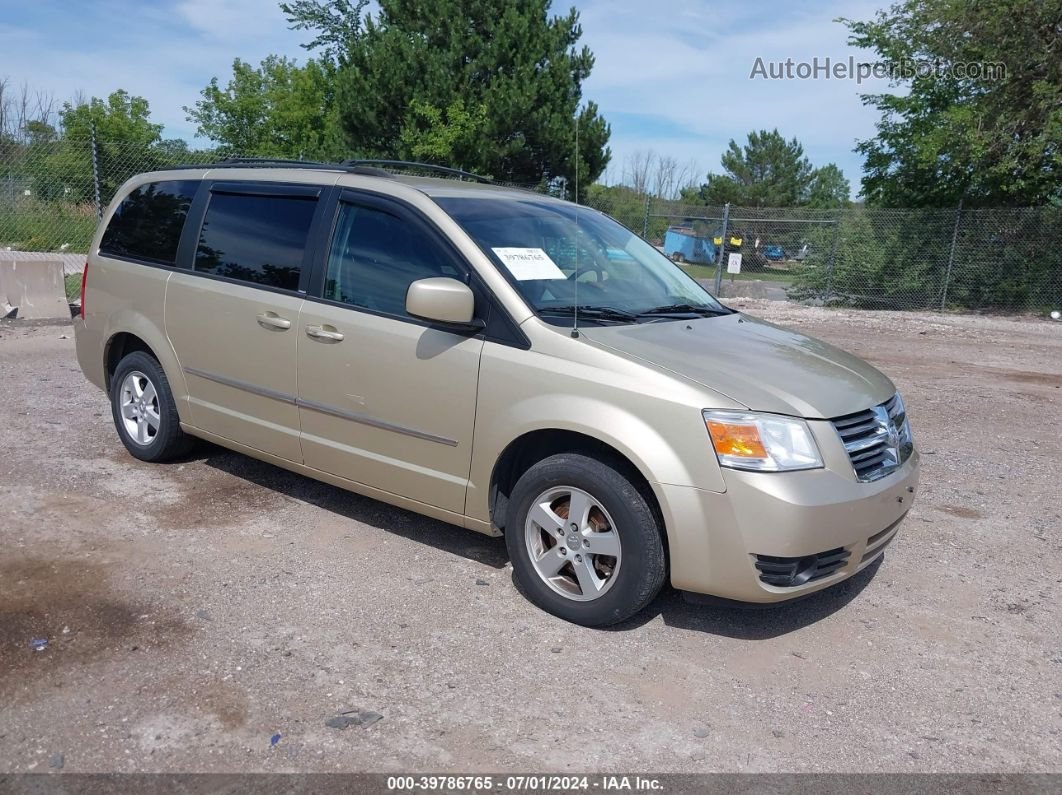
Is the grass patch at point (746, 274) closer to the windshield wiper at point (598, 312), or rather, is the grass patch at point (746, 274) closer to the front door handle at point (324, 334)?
the windshield wiper at point (598, 312)

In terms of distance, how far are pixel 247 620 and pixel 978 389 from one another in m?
8.48

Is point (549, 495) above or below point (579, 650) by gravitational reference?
above

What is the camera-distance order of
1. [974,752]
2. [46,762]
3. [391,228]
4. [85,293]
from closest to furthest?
[46,762] → [974,752] → [391,228] → [85,293]

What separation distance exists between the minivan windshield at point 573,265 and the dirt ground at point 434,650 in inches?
54.5

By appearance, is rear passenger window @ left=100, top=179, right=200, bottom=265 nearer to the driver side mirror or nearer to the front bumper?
the driver side mirror

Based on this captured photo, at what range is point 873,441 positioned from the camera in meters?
3.70

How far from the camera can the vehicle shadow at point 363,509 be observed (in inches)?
181

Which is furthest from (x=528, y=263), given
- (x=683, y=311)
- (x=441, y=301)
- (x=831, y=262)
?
(x=831, y=262)

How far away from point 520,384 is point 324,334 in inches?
47.4

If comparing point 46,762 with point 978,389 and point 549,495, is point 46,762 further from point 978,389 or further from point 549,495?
point 978,389

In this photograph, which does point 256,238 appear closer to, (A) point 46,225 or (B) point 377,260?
(B) point 377,260

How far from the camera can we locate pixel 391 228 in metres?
4.34

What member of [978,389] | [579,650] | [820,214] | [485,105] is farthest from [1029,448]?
[485,105]

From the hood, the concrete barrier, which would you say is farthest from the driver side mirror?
the concrete barrier
